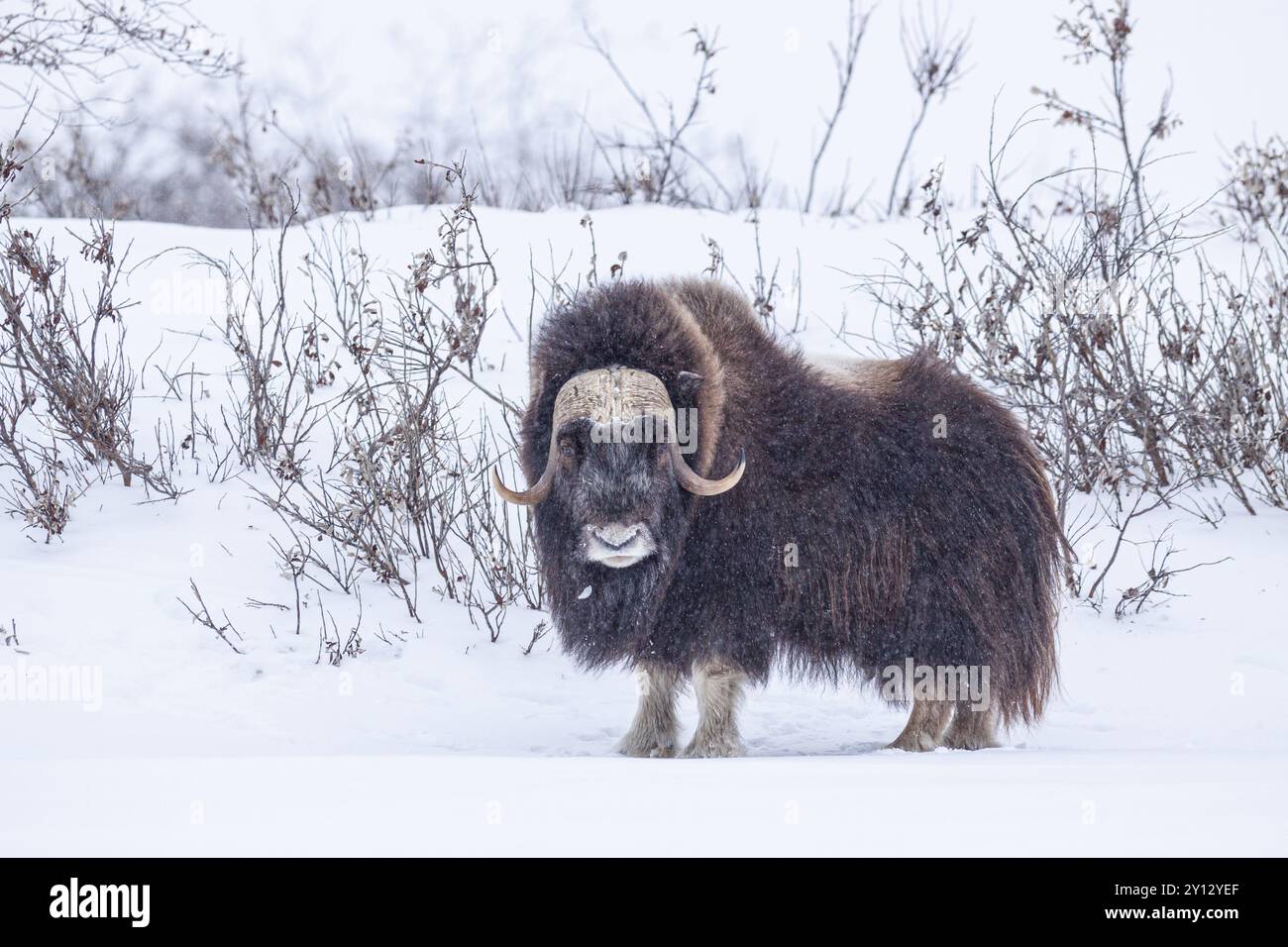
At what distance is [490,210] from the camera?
25.1ft

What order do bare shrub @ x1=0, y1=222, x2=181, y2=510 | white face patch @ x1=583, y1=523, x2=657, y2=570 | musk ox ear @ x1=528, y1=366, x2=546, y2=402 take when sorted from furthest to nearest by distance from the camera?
bare shrub @ x1=0, y1=222, x2=181, y2=510
musk ox ear @ x1=528, y1=366, x2=546, y2=402
white face patch @ x1=583, y1=523, x2=657, y2=570

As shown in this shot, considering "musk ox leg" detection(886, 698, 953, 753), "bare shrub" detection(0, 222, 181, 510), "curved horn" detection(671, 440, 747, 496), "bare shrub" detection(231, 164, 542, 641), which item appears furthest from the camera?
"bare shrub" detection(0, 222, 181, 510)

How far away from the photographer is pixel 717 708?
3.55 metres

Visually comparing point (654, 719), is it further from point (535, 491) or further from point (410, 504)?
point (410, 504)

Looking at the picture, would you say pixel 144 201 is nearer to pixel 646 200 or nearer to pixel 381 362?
pixel 646 200

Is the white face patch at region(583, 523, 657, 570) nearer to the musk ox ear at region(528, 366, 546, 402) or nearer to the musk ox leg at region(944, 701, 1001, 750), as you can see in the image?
the musk ox ear at region(528, 366, 546, 402)

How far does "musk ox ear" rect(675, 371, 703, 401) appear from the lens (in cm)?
335

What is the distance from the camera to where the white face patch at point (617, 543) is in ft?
10.3

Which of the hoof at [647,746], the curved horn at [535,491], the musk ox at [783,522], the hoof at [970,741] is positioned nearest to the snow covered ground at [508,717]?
the hoof at [647,746]

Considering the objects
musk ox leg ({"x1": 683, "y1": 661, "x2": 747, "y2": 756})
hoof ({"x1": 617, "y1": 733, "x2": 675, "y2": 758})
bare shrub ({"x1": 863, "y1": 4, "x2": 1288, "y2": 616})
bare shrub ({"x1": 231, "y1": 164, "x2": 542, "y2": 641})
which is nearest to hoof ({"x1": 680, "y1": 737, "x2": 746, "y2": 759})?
musk ox leg ({"x1": 683, "y1": 661, "x2": 747, "y2": 756})

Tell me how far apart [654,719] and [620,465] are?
34.8 inches

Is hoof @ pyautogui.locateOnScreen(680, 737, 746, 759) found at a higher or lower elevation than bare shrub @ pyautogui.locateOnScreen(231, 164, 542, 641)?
lower

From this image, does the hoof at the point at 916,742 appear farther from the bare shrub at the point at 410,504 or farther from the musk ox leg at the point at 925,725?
the bare shrub at the point at 410,504

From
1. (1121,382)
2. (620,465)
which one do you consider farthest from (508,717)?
(1121,382)
